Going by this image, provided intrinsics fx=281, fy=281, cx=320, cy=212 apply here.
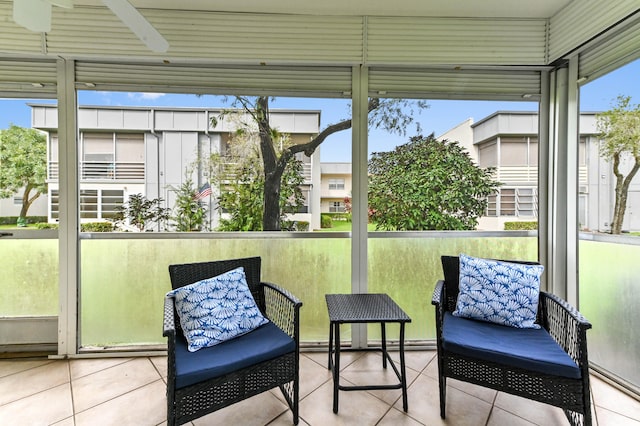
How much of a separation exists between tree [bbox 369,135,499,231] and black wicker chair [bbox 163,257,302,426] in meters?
1.18

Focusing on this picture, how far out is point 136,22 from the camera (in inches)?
55.1

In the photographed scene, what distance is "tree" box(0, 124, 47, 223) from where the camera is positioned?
232 cm

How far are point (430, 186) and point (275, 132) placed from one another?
1.44 metres

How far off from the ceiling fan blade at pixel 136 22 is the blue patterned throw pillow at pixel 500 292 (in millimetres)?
2346

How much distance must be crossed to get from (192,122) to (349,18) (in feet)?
5.07

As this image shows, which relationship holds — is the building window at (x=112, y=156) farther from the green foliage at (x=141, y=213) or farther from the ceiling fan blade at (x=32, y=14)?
the ceiling fan blade at (x=32, y=14)

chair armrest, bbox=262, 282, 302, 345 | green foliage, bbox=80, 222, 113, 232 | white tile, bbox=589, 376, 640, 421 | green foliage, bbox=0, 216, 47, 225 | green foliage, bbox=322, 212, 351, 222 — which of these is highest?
green foliage, bbox=322, 212, 351, 222

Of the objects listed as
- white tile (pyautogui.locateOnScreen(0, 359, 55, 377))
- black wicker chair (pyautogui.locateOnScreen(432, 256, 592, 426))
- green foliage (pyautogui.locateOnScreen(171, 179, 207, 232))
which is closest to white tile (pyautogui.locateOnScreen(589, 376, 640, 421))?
black wicker chair (pyautogui.locateOnScreen(432, 256, 592, 426))

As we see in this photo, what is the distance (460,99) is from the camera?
8.06ft

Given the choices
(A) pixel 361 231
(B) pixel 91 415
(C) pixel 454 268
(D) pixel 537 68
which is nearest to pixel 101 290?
(B) pixel 91 415

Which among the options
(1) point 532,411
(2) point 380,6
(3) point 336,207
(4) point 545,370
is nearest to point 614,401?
A: (1) point 532,411

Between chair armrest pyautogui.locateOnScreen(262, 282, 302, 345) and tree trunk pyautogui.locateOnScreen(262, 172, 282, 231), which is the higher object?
tree trunk pyautogui.locateOnScreen(262, 172, 282, 231)

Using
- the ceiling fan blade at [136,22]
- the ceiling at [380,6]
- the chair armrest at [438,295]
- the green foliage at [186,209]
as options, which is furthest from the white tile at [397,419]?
the ceiling at [380,6]

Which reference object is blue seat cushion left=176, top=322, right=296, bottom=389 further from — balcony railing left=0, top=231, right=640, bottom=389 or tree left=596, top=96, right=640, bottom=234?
tree left=596, top=96, right=640, bottom=234
